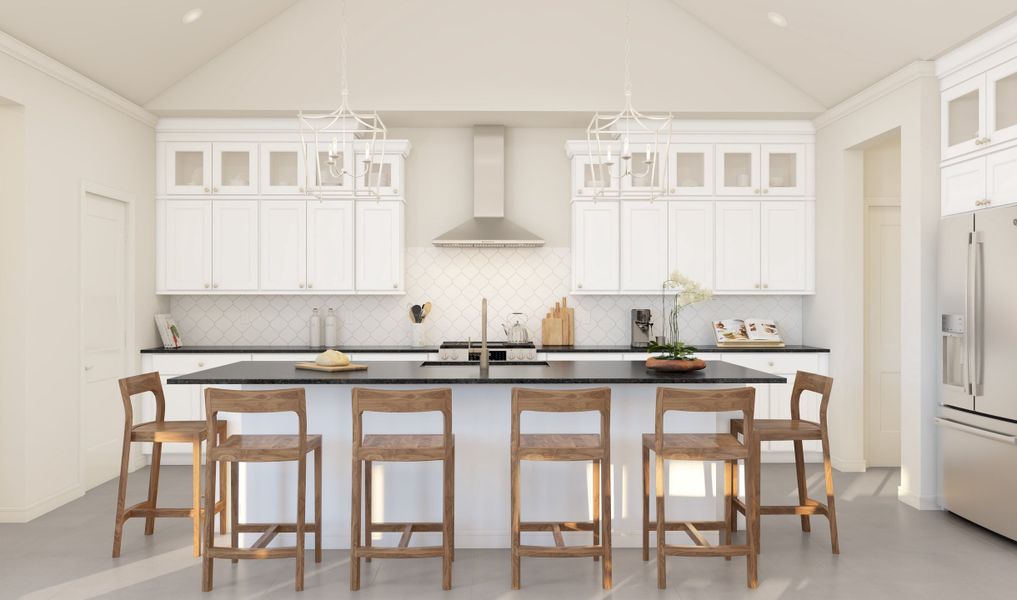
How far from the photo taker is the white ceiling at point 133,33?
167 inches

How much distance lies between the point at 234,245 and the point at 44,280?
1630mm

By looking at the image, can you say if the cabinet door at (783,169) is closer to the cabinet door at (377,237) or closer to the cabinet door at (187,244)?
the cabinet door at (377,237)

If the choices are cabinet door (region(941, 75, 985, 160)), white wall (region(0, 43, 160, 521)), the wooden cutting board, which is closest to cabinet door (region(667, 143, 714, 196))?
cabinet door (region(941, 75, 985, 160))

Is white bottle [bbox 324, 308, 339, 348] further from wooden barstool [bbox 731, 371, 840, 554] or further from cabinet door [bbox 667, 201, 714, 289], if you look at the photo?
wooden barstool [bbox 731, 371, 840, 554]

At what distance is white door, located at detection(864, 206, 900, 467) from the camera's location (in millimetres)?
5863

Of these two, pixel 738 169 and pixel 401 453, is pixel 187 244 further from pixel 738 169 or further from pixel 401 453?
pixel 738 169

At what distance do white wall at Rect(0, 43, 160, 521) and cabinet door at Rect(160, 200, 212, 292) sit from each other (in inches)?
32.8

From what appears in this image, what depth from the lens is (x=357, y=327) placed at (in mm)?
6406

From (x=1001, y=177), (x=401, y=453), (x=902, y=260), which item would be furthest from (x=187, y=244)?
(x=1001, y=177)

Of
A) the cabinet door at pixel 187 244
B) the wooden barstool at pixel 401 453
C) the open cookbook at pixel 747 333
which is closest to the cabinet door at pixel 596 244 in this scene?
the open cookbook at pixel 747 333

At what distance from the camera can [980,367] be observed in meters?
4.10

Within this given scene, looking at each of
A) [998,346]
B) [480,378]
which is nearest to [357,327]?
[480,378]

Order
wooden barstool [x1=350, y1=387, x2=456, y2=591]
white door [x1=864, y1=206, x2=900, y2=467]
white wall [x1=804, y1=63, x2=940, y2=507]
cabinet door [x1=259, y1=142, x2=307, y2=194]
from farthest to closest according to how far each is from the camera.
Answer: cabinet door [x1=259, y1=142, x2=307, y2=194] < white door [x1=864, y1=206, x2=900, y2=467] < white wall [x1=804, y1=63, x2=940, y2=507] < wooden barstool [x1=350, y1=387, x2=456, y2=591]

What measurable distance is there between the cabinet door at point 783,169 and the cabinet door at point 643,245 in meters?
0.97
